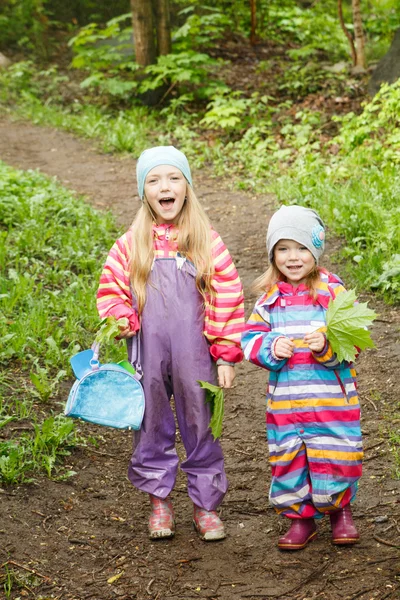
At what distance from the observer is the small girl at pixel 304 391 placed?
10.6 ft

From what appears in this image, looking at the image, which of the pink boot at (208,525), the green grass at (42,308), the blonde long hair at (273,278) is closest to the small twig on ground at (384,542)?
the pink boot at (208,525)

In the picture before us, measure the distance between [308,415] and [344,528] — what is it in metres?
0.54

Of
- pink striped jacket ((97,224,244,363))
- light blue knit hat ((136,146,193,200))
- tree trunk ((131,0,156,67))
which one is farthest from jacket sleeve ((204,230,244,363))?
tree trunk ((131,0,156,67))

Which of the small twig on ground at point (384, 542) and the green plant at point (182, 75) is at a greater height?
the green plant at point (182, 75)

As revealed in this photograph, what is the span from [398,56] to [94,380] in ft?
26.5

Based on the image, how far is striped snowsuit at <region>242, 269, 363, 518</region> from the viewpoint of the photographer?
3.22 m

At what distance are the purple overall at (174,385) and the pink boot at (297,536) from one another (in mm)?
382

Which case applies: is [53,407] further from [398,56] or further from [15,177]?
[398,56]

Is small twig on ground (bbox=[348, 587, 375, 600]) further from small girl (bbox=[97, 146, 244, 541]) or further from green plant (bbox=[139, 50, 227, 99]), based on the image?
green plant (bbox=[139, 50, 227, 99])

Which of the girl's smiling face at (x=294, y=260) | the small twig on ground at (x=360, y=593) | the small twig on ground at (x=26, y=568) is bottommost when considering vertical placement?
the small twig on ground at (x=26, y=568)

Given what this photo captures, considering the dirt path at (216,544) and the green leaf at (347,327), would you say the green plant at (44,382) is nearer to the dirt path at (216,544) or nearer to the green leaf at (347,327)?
the dirt path at (216,544)

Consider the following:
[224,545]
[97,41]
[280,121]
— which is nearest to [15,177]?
[280,121]

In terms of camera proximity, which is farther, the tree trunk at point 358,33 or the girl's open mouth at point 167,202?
the tree trunk at point 358,33

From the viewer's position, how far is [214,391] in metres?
3.39
